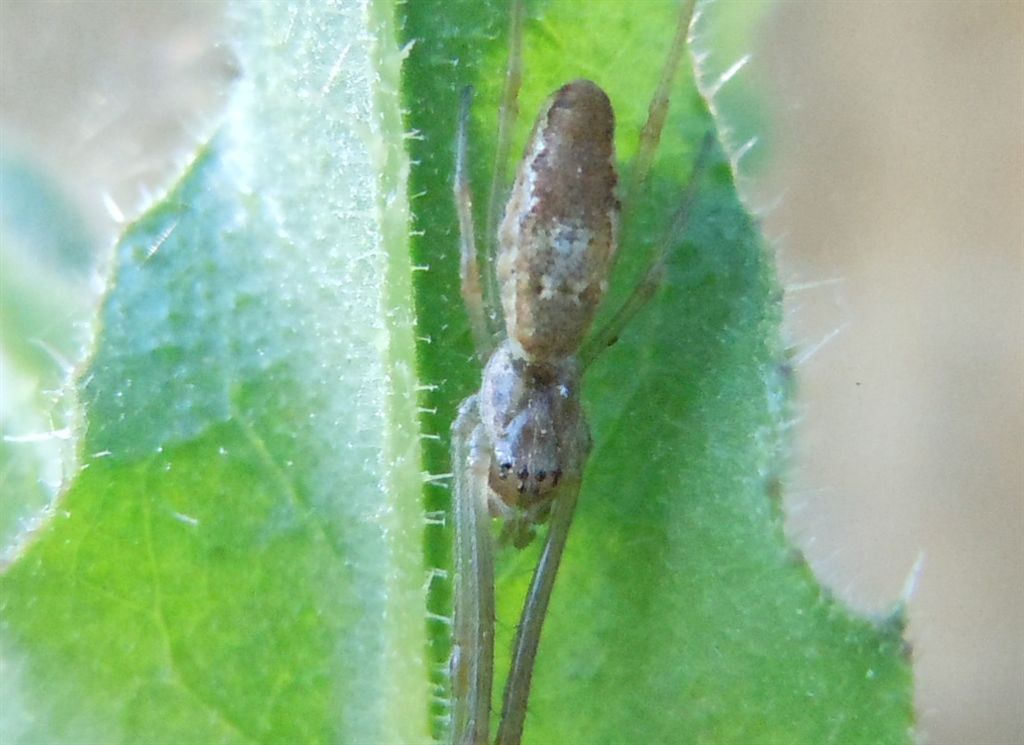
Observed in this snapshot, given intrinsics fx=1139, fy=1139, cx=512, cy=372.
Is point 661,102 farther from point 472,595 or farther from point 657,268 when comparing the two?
point 472,595

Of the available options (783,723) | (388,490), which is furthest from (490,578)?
(783,723)

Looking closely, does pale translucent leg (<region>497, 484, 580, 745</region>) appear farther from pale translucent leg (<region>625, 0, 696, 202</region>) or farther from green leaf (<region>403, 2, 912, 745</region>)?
pale translucent leg (<region>625, 0, 696, 202</region>)

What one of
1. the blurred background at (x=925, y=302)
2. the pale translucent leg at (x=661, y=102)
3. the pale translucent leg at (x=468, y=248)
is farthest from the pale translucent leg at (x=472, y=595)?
the blurred background at (x=925, y=302)

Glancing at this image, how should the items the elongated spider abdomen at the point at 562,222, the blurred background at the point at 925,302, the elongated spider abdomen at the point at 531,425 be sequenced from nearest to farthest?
the elongated spider abdomen at the point at 562,222, the elongated spider abdomen at the point at 531,425, the blurred background at the point at 925,302

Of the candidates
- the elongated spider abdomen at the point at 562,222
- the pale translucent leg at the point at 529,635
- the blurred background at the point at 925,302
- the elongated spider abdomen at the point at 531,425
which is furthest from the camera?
the blurred background at the point at 925,302

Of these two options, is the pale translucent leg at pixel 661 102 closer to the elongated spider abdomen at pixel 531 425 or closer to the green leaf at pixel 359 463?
the green leaf at pixel 359 463

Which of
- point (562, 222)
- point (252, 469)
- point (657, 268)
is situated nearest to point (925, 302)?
point (657, 268)
